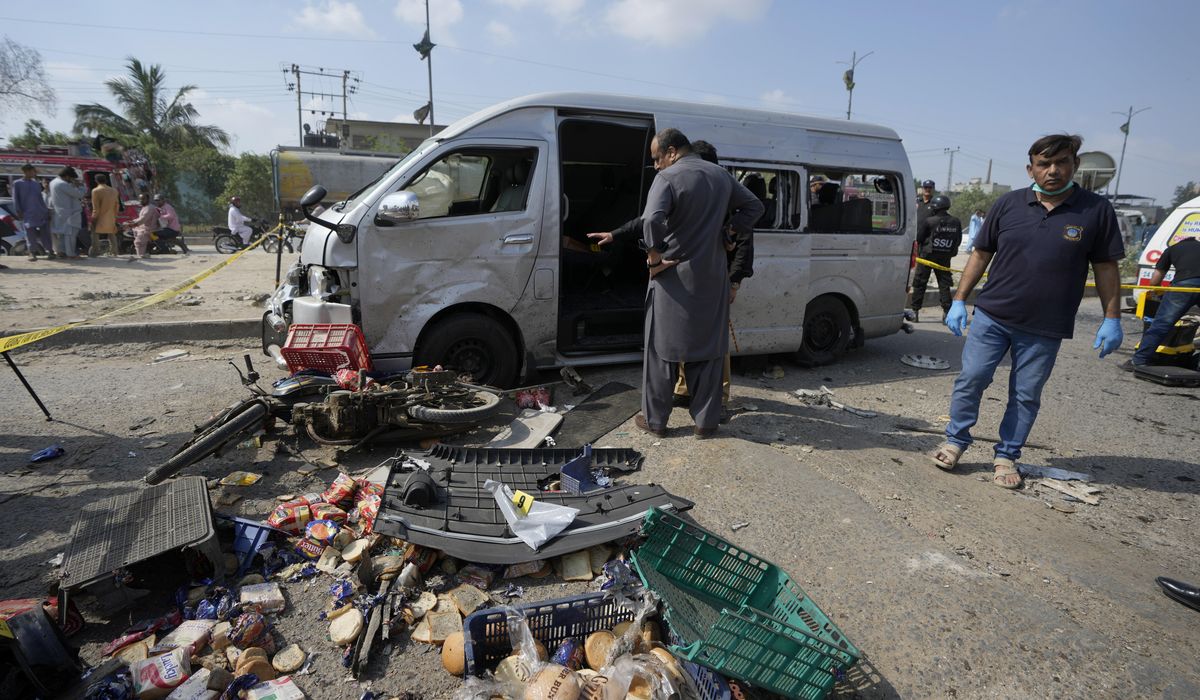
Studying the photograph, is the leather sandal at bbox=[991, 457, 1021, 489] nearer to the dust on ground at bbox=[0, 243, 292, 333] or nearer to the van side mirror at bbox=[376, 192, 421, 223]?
the van side mirror at bbox=[376, 192, 421, 223]

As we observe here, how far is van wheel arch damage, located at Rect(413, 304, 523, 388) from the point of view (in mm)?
4504

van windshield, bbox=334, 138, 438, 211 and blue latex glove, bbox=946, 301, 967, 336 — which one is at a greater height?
van windshield, bbox=334, 138, 438, 211

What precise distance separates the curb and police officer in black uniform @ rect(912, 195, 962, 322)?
29.6 ft

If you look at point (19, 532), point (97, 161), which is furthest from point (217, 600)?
point (97, 161)

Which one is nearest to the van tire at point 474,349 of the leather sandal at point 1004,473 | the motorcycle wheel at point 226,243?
the leather sandal at point 1004,473

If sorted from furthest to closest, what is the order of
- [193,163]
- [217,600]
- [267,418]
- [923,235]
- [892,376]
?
[193,163], [923,235], [892,376], [267,418], [217,600]

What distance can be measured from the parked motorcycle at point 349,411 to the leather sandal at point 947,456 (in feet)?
9.72

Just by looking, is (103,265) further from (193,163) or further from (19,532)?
(193,163)

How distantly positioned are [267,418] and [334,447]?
0.43 metres

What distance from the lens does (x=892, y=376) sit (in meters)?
6.18

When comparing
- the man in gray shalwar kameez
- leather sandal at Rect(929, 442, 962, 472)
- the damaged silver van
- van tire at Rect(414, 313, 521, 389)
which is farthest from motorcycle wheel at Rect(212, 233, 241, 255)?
leather sandal at Rect(929, 442, 962, 472)

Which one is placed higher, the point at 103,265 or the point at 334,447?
the point at 103,265

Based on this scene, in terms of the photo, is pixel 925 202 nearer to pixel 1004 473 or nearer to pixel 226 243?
pixel 1004 473

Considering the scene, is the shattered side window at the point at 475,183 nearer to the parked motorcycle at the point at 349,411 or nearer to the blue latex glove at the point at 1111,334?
the parked motorcycle at the point at 349,411
